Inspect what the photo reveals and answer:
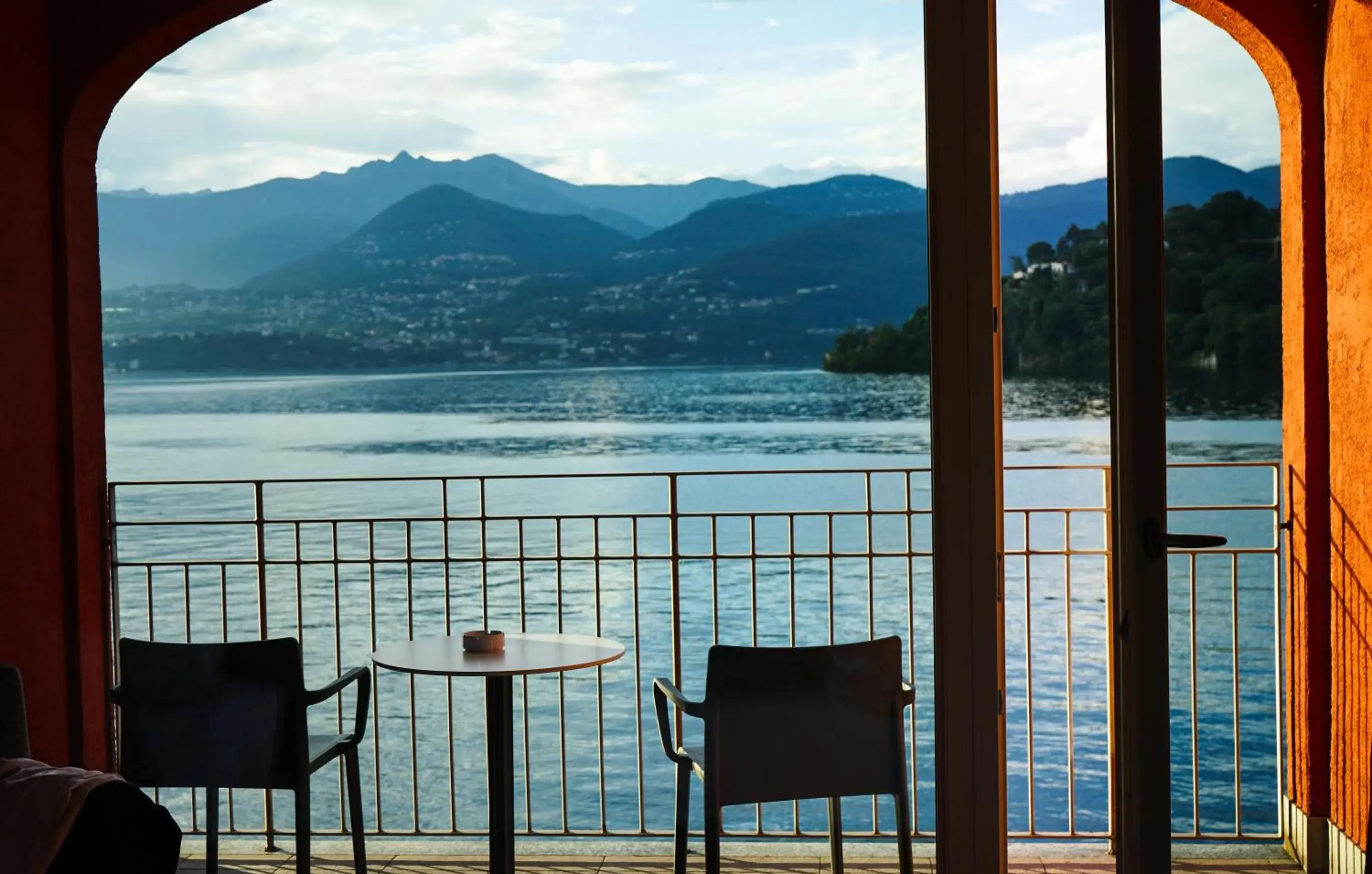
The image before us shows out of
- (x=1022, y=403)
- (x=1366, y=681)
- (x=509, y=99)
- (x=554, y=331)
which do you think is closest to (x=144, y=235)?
(x=1022, y=403)

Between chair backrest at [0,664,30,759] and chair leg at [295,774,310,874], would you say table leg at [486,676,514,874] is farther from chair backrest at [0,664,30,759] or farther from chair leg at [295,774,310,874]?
chair backrest at [0,664,30,759]

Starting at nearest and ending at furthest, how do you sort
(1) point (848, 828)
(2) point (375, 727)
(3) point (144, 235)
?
1. (1) point (848, 828)
2. (2) point (375, 727)
3. (3) point (144, 235)

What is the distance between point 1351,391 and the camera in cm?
293

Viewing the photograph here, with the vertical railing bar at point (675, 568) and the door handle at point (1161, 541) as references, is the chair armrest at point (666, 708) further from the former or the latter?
the door handle at point (1161, 541)

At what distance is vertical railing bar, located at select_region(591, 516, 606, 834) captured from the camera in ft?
13.3

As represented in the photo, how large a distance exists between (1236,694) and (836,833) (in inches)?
39.7

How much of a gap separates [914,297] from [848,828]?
1.88 meters

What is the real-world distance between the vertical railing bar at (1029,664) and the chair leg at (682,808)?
1.37 m

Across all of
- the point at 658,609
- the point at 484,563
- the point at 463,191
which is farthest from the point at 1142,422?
the point at 463,191

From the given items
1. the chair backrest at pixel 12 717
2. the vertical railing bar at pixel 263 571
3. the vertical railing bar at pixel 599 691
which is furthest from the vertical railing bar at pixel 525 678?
the chair backrest at pixel 12 717

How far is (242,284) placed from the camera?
5.81 meters

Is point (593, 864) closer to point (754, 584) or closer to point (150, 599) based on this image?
point (754, 584)

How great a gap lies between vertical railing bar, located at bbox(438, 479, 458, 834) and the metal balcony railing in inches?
0.5

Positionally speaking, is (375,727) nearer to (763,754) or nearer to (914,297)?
(763,754)
